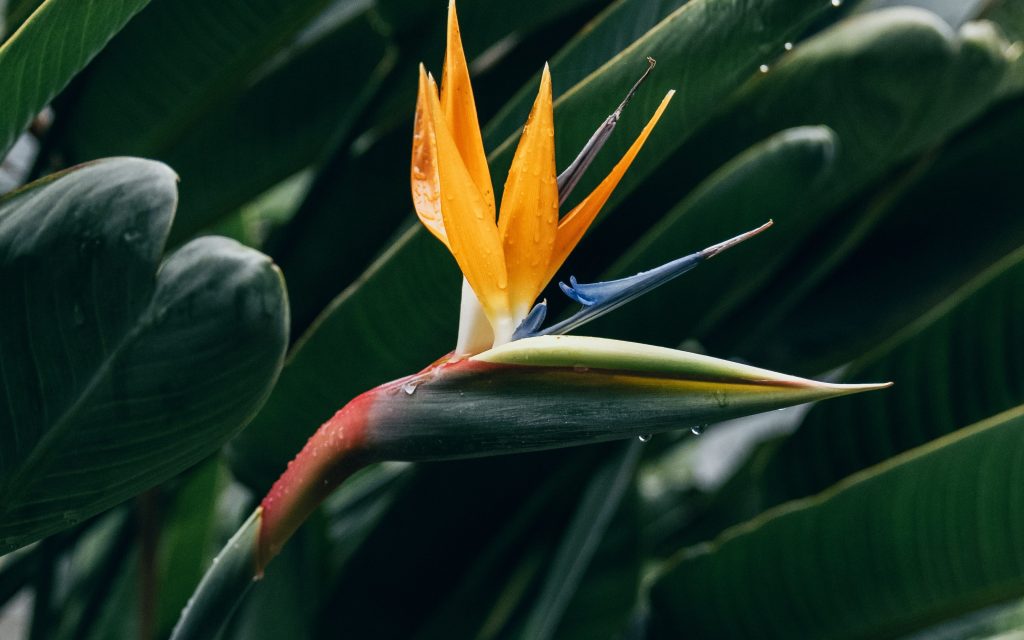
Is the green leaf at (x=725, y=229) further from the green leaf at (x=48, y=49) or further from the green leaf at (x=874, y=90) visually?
the green leaf at (x=48, y=49)

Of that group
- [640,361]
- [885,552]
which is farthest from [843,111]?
[640,361]

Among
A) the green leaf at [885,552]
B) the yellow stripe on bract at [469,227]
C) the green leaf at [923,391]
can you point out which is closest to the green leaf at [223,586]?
the yellow stripe on bract at [469,227]

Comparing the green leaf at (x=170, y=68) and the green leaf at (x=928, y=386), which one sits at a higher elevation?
the green leaf at (x=170, y=68)

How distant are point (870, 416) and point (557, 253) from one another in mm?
530

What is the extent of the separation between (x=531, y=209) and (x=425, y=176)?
65 mm

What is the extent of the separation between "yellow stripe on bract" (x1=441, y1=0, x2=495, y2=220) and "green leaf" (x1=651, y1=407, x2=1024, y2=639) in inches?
17.7

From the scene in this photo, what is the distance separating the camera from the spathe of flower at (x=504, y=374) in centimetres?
35

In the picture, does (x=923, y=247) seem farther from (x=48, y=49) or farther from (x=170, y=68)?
(x=48, y=49)

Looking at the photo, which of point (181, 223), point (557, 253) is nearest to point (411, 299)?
point (557, 253)

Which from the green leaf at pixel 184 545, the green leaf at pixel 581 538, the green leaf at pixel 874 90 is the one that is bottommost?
the green leaf at pixel 184 545

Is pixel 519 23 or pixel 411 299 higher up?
pixel 519 23

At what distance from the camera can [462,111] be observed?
0.41 metres

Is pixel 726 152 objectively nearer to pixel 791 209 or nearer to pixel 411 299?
pixel 791 209

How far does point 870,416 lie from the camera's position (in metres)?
0.86
